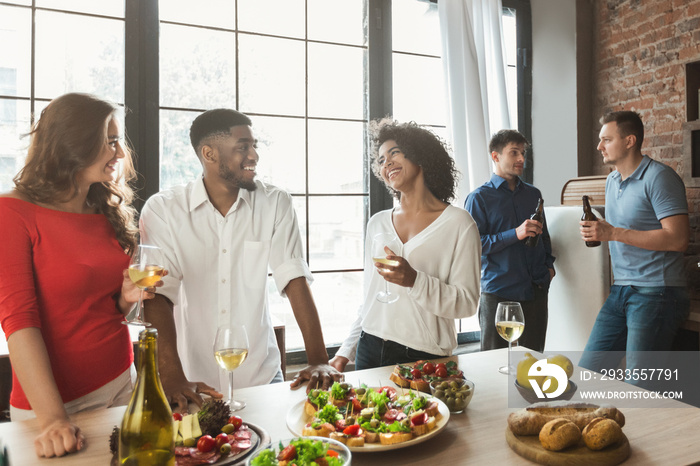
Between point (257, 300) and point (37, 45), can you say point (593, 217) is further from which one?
point (37, 45)

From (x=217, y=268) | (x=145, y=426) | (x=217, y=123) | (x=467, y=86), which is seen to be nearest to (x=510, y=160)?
(x=467, y=86)

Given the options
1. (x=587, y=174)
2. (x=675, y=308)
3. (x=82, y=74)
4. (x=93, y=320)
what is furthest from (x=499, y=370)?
(x=587, y=174)

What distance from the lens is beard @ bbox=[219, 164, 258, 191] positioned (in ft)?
6.34

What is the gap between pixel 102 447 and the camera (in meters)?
1.10

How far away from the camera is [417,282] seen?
5.43 ft

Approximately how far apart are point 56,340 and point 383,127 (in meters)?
1.42

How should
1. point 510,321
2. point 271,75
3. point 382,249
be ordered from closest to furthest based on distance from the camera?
point 382,249, point 510,321, point 271,75

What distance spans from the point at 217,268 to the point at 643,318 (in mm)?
2181

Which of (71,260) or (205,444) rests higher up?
(71,260)

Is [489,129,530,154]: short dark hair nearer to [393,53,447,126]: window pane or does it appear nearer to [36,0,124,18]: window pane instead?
[393,53,447,126]: window pane

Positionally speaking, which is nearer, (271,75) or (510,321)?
(510,321)

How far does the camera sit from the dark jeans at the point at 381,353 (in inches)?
69.9

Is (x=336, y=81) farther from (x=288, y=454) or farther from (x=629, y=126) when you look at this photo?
(x=288, y=454)

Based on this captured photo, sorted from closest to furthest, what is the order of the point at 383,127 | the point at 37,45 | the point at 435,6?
the point at 383,127, the point at 37,45, the point at 435,6
